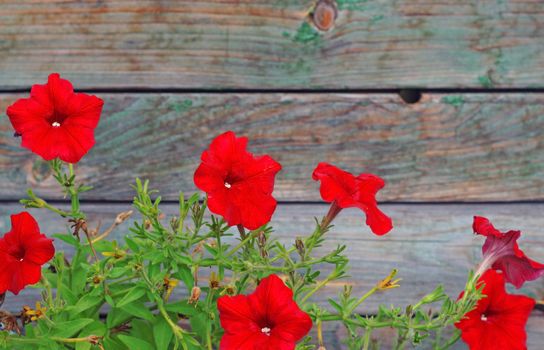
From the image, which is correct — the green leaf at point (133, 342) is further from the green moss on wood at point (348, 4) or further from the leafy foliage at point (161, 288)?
the green moss on wood at point (348, 4)

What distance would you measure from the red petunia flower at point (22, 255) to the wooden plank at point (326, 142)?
45 cm

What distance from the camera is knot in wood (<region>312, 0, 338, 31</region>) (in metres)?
1.56

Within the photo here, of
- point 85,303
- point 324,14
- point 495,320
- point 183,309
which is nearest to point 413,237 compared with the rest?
point 495,320

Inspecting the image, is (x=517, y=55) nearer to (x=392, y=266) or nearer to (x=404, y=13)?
(x=404, y=13)

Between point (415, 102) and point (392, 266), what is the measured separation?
0.32 meters

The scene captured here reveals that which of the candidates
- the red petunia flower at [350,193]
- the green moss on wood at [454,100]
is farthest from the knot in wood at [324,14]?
the red petunia flower at [350,193]

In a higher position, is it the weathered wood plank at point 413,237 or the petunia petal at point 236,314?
the weathered wood plank at point 413,237

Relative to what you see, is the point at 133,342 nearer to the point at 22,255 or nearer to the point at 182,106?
the point at 22,255

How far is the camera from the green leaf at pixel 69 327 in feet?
3.87

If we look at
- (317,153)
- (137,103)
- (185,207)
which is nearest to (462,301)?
(185,207)

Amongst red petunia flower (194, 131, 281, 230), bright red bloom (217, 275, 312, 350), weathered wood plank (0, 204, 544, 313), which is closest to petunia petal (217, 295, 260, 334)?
bright red bloom (217, 275, 312, 350)

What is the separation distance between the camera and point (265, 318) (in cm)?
111

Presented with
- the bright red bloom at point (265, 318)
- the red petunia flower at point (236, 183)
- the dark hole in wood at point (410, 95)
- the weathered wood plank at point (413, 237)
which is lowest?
the bright red bloom at point (265, 318)

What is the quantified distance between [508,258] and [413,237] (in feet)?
1.21
